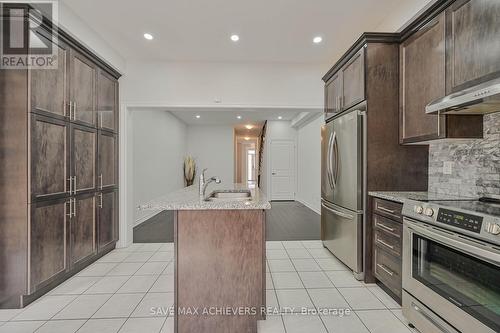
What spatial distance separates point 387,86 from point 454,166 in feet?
3.22

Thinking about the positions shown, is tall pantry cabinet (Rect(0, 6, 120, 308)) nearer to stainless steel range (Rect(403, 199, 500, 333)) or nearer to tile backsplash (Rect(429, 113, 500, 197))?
stainless steel range (Rect(403, 199, 500, 333))

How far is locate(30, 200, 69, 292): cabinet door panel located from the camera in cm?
214

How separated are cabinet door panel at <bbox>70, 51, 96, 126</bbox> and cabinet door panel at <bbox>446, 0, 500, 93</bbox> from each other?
3562 millimetres

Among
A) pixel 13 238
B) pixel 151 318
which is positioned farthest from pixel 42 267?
pixel 151 318

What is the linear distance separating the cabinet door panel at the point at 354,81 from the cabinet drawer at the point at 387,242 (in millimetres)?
1375

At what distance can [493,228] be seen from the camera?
4.12 feet

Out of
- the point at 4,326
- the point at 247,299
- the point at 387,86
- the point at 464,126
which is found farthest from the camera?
the point at 387,86

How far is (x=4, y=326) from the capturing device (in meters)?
1.90

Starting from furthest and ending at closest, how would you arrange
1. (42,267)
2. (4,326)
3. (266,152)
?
(266,152) → (42,267) → (4,326)

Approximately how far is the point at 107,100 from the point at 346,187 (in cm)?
331

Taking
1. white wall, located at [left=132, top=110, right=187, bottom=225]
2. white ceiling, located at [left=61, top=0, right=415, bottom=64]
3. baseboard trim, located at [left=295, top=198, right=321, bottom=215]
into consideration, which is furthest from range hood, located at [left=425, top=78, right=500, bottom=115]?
baseboard trim, located at [left=295, top=198, right=321, bottom=215]

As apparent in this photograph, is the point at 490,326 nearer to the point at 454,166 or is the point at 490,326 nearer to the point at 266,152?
the point at 454,166

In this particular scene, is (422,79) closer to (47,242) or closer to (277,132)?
(47,242)

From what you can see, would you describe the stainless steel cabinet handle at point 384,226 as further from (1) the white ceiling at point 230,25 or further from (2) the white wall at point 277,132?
(2) the white wall at point 277,132
